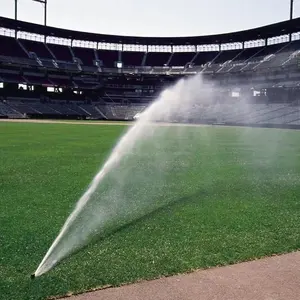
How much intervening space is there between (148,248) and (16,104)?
263ft

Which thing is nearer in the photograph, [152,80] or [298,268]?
[298,268]

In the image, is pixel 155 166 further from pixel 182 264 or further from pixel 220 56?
pixel 220 56

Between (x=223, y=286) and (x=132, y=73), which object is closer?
(x=223, y=286)

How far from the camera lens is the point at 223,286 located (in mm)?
4324

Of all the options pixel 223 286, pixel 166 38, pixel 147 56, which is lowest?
pixel 223 286

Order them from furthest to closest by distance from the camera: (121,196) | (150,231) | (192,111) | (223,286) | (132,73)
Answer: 1. (132,73)
2. (192,111)
3. (121,196)
4. (150,231)
5. (223,286)

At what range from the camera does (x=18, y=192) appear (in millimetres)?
9234

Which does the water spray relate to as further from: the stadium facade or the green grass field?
the stadium facade

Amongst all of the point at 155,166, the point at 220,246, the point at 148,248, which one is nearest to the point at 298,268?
the point at 220,246

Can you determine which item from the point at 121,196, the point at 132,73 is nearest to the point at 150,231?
the point at 121,196

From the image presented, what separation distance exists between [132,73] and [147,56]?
934 centimetres

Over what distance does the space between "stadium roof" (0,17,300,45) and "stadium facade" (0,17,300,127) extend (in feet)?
0.67

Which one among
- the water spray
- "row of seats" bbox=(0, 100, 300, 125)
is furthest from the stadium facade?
the water spray

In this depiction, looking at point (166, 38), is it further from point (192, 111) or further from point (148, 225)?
point (148, 225)
